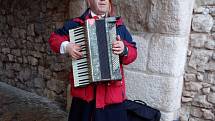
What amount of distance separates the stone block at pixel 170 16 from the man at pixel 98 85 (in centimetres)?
47

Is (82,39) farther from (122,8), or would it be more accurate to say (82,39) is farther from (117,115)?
(122,8)

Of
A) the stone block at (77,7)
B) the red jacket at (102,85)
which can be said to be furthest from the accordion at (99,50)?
the stone block at (77,7)

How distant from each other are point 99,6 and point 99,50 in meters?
0.26

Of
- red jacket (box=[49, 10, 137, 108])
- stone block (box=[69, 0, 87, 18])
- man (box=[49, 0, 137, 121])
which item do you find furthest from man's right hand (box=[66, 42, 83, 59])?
stone block (box=[69, 0, 87, 18])

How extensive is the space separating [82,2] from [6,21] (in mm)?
2012

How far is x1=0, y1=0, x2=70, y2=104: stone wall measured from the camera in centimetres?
381

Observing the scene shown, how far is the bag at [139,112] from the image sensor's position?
7.51 feet

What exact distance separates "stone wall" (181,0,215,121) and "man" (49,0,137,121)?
65 cm

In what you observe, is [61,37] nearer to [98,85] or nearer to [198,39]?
[98,85]

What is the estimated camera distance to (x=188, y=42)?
2.41 m

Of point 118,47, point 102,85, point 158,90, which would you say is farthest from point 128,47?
point 158,90

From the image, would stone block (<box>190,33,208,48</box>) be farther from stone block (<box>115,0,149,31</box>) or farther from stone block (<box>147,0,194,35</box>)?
stone block (<box>115,0,149,31</box>)

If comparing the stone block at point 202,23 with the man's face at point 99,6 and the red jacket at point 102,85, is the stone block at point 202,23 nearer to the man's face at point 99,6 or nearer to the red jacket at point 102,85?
the red jacket at point 102,85

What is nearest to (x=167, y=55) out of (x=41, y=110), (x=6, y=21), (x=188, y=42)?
(x=188, y=42)
